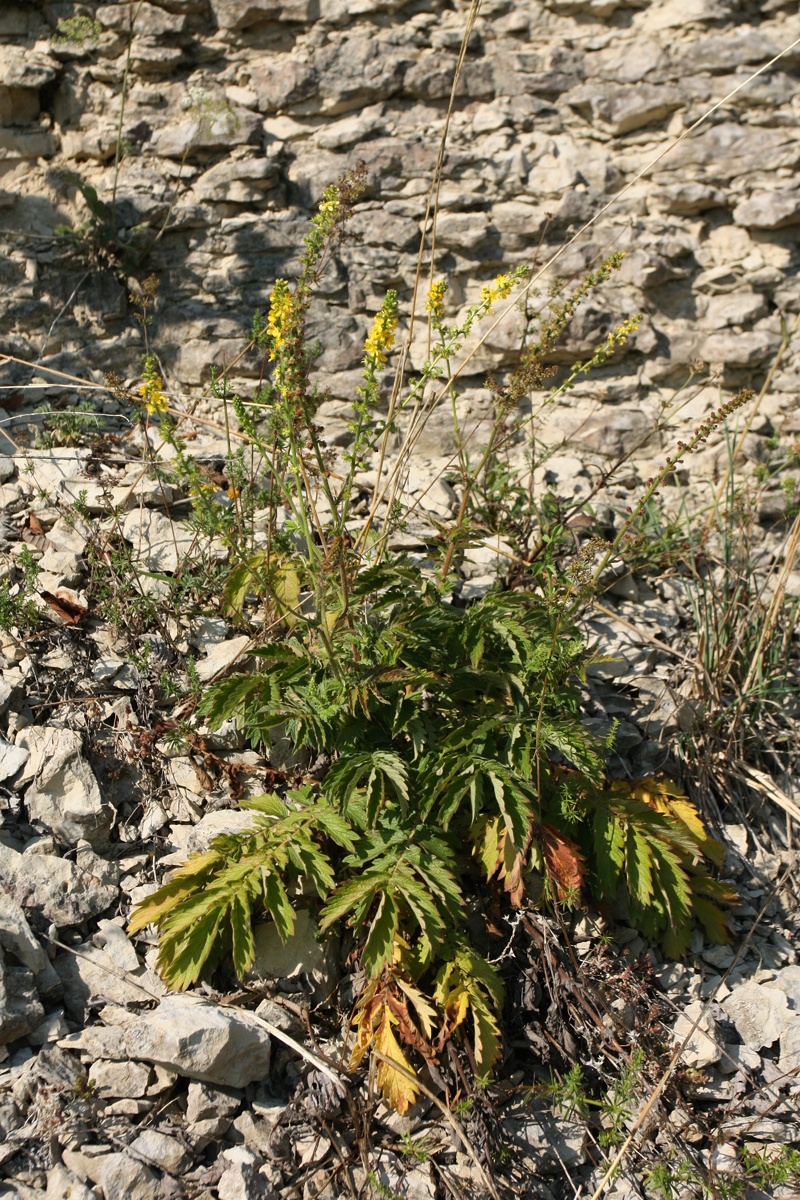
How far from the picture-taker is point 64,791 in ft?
10.8

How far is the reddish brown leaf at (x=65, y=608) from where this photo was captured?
3738mm

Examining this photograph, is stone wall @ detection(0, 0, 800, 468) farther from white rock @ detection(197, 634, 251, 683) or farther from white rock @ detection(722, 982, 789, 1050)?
white rock @ detection(722, 982, 789, 1050)

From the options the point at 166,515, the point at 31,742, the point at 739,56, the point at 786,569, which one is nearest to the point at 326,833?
the point at 31,742

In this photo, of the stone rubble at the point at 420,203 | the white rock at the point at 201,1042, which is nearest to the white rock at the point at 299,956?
the white rock at the point at 201,1042

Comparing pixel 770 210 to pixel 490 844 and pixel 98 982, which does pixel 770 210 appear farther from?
→ pixel 98 982

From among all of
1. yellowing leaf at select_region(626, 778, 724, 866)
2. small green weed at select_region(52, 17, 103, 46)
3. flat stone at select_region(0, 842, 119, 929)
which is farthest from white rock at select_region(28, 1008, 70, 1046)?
small green weed at select_region(52, 17, 103, 46)

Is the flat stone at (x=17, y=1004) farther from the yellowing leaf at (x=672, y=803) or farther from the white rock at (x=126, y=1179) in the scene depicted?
the yellowing leaf at (x=672, y=803)

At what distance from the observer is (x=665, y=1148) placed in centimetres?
285

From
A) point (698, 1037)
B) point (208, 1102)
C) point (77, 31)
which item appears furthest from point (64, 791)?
point (77, 31)

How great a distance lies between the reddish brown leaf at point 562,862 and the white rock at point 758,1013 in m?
0.69

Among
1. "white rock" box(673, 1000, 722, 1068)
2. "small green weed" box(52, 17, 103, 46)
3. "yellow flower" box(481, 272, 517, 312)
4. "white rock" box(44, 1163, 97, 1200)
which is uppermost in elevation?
"small green weed" box(52, 17, 103, 46)

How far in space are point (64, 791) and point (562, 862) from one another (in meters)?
1.63

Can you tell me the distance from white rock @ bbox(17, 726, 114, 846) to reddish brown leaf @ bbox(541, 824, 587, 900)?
143cm

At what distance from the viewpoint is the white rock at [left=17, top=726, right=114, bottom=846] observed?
127 inches
